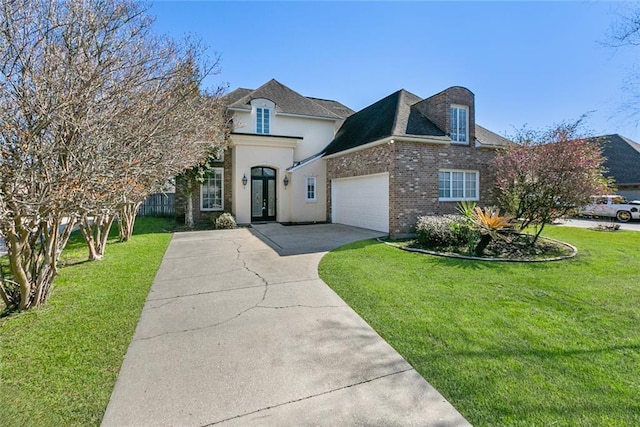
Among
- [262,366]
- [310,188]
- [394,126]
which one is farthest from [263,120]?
[262,366]

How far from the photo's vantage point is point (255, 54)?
455 inches

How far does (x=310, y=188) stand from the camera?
16.5 metres

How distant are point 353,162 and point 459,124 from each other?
16.1 feet

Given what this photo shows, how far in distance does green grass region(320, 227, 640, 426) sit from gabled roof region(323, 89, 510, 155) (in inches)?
245

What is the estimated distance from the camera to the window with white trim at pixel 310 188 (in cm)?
1633

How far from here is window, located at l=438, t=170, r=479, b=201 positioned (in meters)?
12.5

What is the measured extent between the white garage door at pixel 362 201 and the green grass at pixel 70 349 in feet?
28.5

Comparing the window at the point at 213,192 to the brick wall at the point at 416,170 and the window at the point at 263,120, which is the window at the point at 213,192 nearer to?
the window at the point at 263,120

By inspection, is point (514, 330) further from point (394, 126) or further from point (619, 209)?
point (619, 209)

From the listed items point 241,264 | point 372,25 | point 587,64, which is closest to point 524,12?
point 587,64

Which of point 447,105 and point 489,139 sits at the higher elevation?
point 447,105

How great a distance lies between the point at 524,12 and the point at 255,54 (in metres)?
9.53

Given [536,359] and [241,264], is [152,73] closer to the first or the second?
[241,264]

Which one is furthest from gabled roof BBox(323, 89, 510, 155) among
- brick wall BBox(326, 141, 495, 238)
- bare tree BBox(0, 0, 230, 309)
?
bare tree BBox(0, 0, 230, 309)
